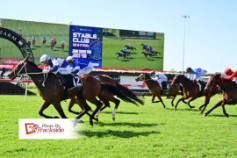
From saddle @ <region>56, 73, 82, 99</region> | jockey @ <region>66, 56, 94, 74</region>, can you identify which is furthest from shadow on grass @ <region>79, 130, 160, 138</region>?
jockey @ <region>66, 56, 94, 74</region>

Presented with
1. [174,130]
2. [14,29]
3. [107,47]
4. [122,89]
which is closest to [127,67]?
[107,47]

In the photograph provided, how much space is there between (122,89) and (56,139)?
4124mm

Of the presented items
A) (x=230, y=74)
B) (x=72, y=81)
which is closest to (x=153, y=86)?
(x=230, y=74)

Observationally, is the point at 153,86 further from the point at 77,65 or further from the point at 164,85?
the point at 77,65

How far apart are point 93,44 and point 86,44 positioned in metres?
0.92

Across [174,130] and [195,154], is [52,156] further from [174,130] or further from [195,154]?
[174,130]

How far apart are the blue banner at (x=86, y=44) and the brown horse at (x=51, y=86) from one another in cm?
2288

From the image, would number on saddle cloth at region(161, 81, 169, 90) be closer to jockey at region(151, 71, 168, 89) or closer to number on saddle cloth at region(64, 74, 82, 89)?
jockey at region(151, 71, 168, 89)

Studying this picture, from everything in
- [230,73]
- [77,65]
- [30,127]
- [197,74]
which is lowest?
[30,127]

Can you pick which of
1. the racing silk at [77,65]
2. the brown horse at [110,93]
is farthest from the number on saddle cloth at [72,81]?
the brown horse at [110,93]

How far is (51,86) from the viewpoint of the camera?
692cm

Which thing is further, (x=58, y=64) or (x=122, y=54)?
(x=122, y=54)

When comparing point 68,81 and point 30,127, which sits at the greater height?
point 68,81

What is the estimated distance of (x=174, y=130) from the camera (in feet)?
22.7
